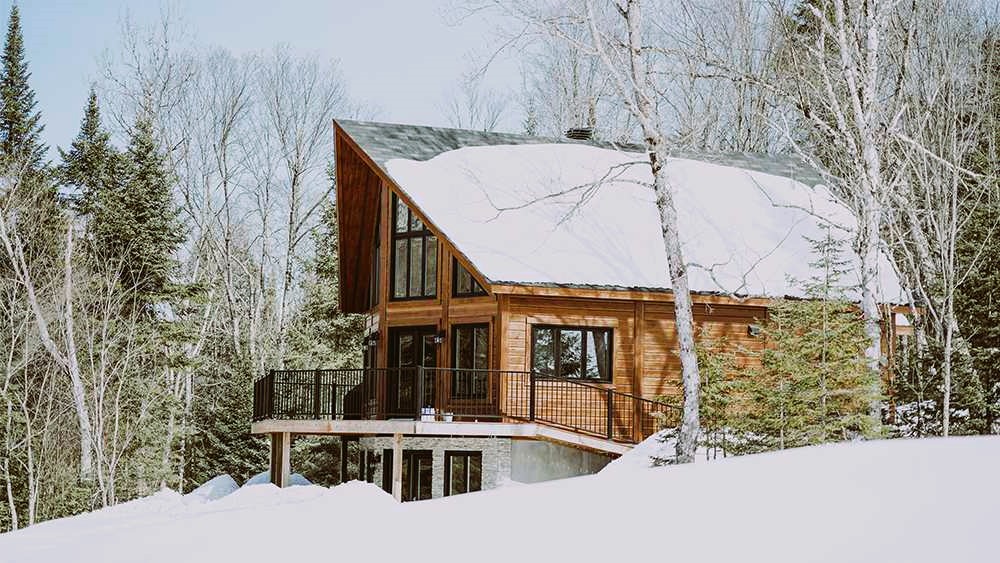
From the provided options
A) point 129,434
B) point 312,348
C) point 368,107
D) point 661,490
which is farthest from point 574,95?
point 661,490

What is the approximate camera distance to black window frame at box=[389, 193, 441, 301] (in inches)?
851

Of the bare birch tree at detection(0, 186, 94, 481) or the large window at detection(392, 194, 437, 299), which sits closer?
the large window at detection(392, 194, 437, 299)

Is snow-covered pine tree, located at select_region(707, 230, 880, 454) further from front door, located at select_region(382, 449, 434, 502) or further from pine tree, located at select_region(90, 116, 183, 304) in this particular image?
pine tree, located at select_region(90, 116, 183, 304)

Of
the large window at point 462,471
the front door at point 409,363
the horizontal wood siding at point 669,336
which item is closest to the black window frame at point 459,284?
the front door at point 409,363

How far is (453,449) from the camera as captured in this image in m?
20.7

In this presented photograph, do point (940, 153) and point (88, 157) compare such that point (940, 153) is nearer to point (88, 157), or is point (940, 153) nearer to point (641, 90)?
point (641, 90)

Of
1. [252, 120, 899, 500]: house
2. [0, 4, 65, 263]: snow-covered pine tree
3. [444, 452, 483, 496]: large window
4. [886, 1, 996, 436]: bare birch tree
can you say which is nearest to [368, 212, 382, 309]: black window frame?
[252, 120, 899, 500]: house

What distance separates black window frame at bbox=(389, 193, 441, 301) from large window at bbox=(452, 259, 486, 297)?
533 millimetres

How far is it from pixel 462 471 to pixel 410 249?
4554 mm

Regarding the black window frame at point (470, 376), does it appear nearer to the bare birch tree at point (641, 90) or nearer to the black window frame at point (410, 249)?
the black window frame at point (410, 249)

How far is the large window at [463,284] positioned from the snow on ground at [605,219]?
0.92 m

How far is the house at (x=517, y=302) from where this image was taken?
757 inches

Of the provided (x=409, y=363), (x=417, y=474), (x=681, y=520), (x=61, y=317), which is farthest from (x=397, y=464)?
(x=681, y=520)

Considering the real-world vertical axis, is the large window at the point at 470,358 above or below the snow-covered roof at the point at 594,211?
below
